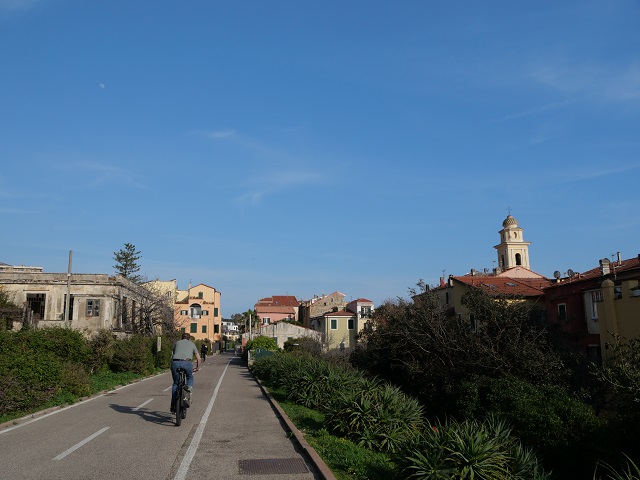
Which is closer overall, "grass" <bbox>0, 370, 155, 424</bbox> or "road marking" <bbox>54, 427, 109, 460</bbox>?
"road marking" <bbox>54, 427, 109, 460</bbox>

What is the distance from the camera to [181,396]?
11.2 meters

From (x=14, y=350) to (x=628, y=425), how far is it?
1505 cm

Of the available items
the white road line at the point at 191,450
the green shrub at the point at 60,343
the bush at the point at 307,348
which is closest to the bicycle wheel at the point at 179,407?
the white road line at the point at 191,450

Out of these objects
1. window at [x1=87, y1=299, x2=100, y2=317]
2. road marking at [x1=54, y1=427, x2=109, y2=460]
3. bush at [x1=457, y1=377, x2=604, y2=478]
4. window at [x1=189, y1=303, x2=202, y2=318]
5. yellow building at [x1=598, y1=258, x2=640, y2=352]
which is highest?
window at [x1=189, y1=303, x2=202, y2=318]

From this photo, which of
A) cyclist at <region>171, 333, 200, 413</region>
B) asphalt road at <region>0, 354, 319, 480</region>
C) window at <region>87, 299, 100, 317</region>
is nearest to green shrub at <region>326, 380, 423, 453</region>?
asphalt road at <region>0, 354, 319, 480</region>

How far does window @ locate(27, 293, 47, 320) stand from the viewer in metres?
44.0

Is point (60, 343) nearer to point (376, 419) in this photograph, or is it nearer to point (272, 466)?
point (376, 419)

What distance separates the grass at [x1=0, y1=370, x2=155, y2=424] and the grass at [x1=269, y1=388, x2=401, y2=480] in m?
6.59

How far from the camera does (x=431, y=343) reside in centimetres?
2241

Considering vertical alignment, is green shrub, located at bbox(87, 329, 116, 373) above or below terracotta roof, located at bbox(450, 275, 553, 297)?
below

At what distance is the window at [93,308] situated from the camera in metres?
43.8

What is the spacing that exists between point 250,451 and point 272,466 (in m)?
1.19

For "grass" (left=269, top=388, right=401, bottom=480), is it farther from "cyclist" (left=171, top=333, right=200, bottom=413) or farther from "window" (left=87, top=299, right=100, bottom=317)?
"window" (left=87, top=299, right=100, bottom=317)

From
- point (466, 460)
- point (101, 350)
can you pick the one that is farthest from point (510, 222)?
point (466, 460)
